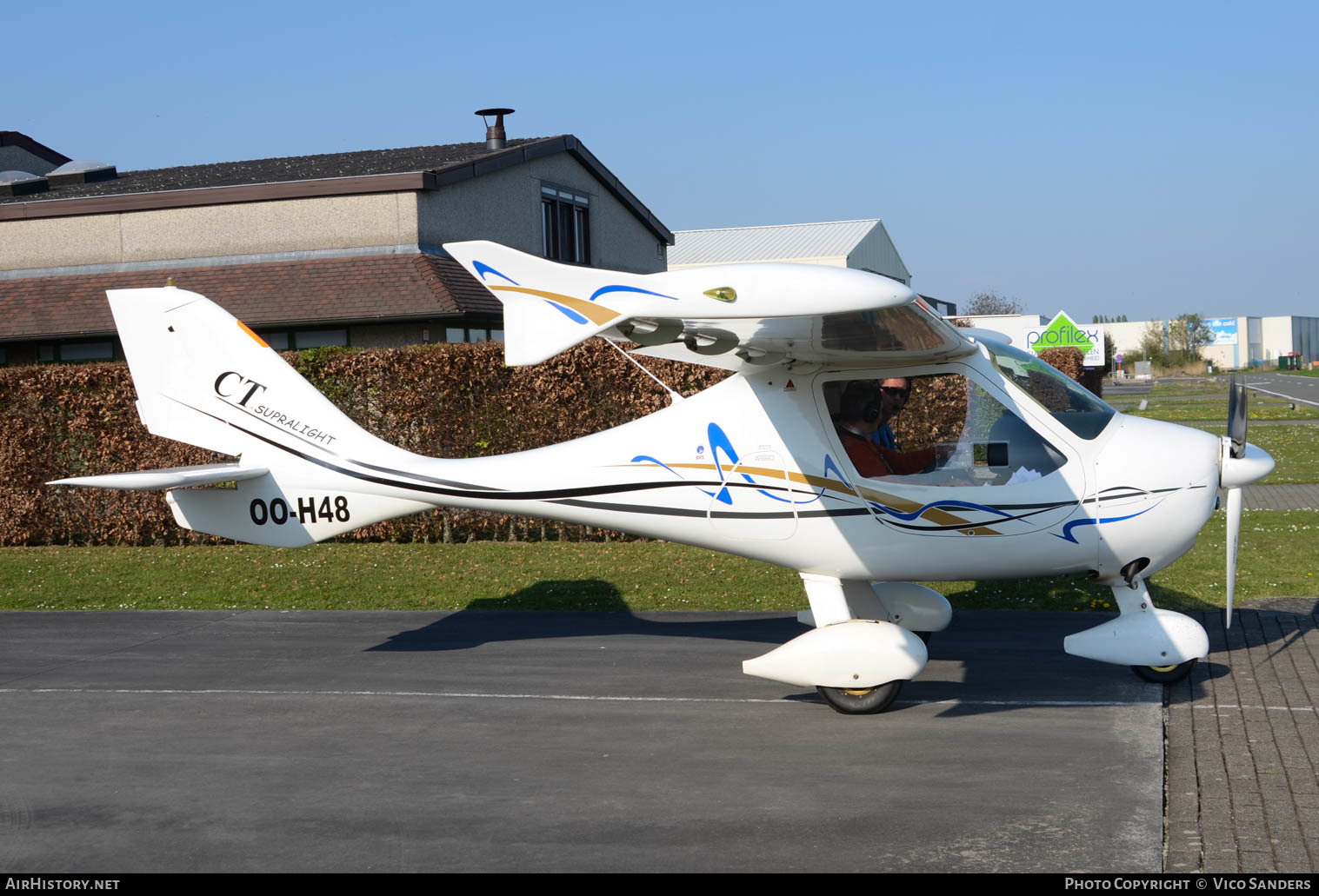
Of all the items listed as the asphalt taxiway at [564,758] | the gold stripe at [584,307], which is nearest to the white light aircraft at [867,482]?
the asphalt taxiway at [564,758]

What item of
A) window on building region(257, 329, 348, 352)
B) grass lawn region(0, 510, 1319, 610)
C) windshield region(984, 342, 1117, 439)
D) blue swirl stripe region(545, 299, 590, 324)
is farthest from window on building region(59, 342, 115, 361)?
blue swirl stripe region(545, 299, 590, 324)

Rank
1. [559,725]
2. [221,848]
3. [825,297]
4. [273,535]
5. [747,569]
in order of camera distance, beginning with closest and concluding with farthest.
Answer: [221,848] < [825,297] < [559,725] < [273,535] < [747,569]

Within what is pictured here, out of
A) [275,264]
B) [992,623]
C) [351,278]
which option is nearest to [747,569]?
[992,623]

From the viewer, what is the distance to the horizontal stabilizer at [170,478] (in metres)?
7.91

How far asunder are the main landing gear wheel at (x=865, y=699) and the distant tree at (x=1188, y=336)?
120761 millimetres

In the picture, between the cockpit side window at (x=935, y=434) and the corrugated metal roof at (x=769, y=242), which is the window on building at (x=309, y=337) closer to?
the cockpit side window at (x=935, y=434)

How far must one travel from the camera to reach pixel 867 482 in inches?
296

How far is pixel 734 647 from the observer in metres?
9.23

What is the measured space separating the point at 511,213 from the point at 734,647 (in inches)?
673

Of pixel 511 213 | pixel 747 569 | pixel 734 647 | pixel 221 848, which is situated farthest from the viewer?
Result: pixel 511 213

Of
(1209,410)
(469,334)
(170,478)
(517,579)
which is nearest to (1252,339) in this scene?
(1209,410)

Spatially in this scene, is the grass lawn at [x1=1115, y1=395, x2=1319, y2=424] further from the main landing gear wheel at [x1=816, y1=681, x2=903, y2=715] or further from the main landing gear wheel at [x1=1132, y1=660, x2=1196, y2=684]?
the main landing gear wheel at [x1=816, y1=681, x2=903, y2=715]

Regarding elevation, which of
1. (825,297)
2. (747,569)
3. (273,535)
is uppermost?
(825,297)

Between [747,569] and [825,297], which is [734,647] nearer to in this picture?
[747,569]
